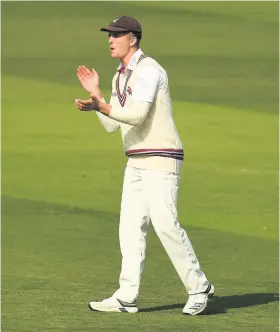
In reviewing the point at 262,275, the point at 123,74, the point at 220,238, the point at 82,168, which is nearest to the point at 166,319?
the point at 123,74

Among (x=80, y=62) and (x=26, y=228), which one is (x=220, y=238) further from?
(x=80, y=62)

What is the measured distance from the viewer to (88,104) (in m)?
8.25

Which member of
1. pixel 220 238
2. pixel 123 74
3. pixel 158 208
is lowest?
pixel 220 238

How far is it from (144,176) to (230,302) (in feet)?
3.93

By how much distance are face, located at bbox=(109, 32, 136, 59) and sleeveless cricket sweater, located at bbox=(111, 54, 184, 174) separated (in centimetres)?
11

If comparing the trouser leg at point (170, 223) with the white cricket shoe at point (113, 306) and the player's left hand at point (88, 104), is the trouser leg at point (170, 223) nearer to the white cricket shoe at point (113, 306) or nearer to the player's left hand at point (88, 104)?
the white cricket shoe at point (113, 306)

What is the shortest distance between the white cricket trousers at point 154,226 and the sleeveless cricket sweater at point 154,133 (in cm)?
7

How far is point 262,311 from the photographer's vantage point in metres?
8.88

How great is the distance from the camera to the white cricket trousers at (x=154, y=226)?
8617 millimetres

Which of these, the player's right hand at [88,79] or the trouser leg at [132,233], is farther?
the trouser leg at [132,233]

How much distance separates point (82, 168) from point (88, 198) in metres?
1.74

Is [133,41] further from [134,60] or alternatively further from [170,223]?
[170,223]

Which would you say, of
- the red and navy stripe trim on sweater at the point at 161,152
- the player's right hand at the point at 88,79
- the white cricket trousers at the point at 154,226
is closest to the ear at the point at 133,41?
the player's right hand at the point at 88,79

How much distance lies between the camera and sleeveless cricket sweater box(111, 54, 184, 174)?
8578 mm
